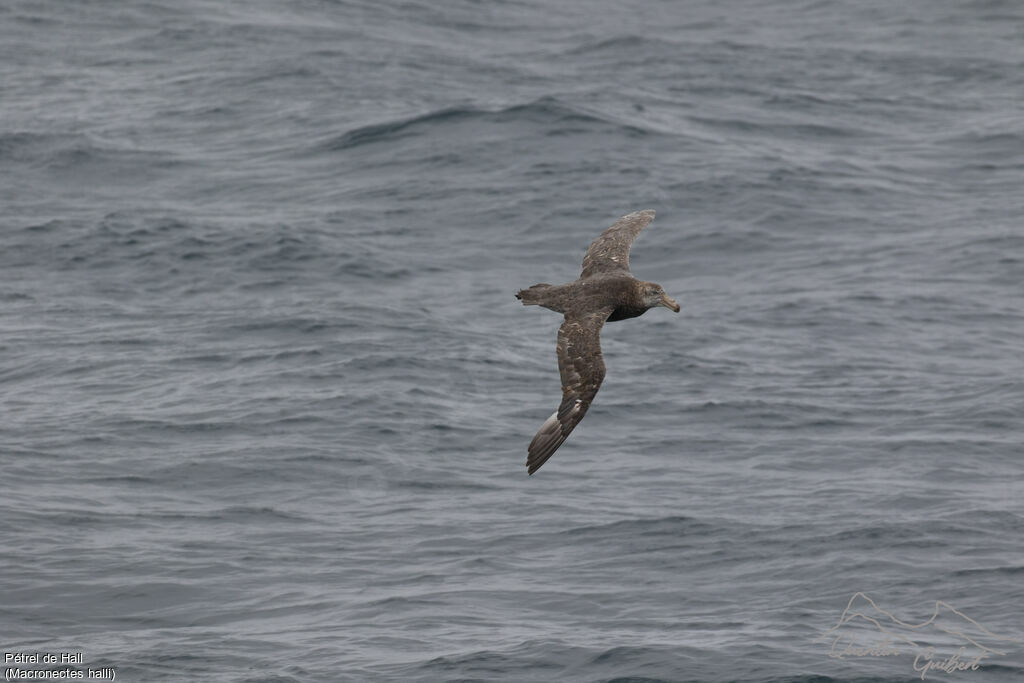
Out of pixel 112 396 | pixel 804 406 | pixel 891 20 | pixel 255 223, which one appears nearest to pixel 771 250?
pixel 804 406

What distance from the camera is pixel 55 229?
35938 millimetres

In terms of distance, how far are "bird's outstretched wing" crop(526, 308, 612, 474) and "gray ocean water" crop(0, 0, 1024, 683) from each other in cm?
720

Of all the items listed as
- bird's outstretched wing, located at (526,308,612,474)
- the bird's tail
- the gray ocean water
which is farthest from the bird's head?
the gray ocean water

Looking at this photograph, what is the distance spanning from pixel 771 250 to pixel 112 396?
48.5 ft

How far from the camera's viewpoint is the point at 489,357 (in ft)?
104

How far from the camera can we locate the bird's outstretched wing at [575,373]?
15047 millimetres

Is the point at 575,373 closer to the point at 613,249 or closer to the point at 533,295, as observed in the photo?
the point at 533,295

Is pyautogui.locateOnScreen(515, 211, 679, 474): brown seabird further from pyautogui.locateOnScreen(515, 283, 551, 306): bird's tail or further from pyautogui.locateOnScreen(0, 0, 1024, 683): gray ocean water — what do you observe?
pyautogui.locateOnScreen(0, 0, 1024, 683): gray ocean water

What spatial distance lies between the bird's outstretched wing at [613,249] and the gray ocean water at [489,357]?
609cm

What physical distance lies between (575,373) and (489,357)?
53.5ft

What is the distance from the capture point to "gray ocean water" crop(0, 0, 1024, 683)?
2344cm

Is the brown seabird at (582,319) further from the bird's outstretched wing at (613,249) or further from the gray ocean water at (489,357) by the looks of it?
the gray ocean water at (489,357)

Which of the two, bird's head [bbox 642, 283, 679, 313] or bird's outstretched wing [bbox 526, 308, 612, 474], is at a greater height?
bird's head [bbox 642, 283, 679, 313]

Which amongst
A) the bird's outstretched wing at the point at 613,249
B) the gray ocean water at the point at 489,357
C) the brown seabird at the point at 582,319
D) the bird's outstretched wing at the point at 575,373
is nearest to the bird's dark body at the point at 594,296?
the brown seabird at the point at 582,319
